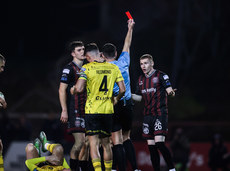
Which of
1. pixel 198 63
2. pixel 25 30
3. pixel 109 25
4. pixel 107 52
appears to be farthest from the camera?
pixel 25 30

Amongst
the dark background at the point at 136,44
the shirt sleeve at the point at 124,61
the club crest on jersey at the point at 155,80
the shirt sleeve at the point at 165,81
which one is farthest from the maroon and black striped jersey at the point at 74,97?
the dark background at the point at 136,44

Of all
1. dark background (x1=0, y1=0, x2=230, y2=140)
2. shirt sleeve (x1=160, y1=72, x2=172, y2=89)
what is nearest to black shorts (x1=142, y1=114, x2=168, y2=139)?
shirt sleeve (x1=160, y1=72, x2=172, y2=89)

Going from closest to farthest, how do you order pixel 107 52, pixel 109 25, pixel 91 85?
pixel 91 85
pixel 107 52
pixel 109 25

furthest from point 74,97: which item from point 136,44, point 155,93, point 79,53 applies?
point 136,44

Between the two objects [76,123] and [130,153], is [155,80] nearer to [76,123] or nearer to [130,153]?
[130,153]

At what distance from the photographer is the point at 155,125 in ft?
30.2

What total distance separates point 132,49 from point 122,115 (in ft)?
49.8

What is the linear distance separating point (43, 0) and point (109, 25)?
5469 millimetres

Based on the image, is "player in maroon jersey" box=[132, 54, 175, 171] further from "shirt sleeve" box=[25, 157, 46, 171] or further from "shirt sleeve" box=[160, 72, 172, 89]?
"shirt sleeve" box=[25, 157, 46, 171]

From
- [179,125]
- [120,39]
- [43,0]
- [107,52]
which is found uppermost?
[43,0]

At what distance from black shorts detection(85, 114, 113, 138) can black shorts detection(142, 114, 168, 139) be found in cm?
126

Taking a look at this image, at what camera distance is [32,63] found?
1385 inches

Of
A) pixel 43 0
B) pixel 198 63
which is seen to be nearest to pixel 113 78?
pixel 198 63

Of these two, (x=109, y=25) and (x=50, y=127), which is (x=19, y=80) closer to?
(x=109, y=25)
